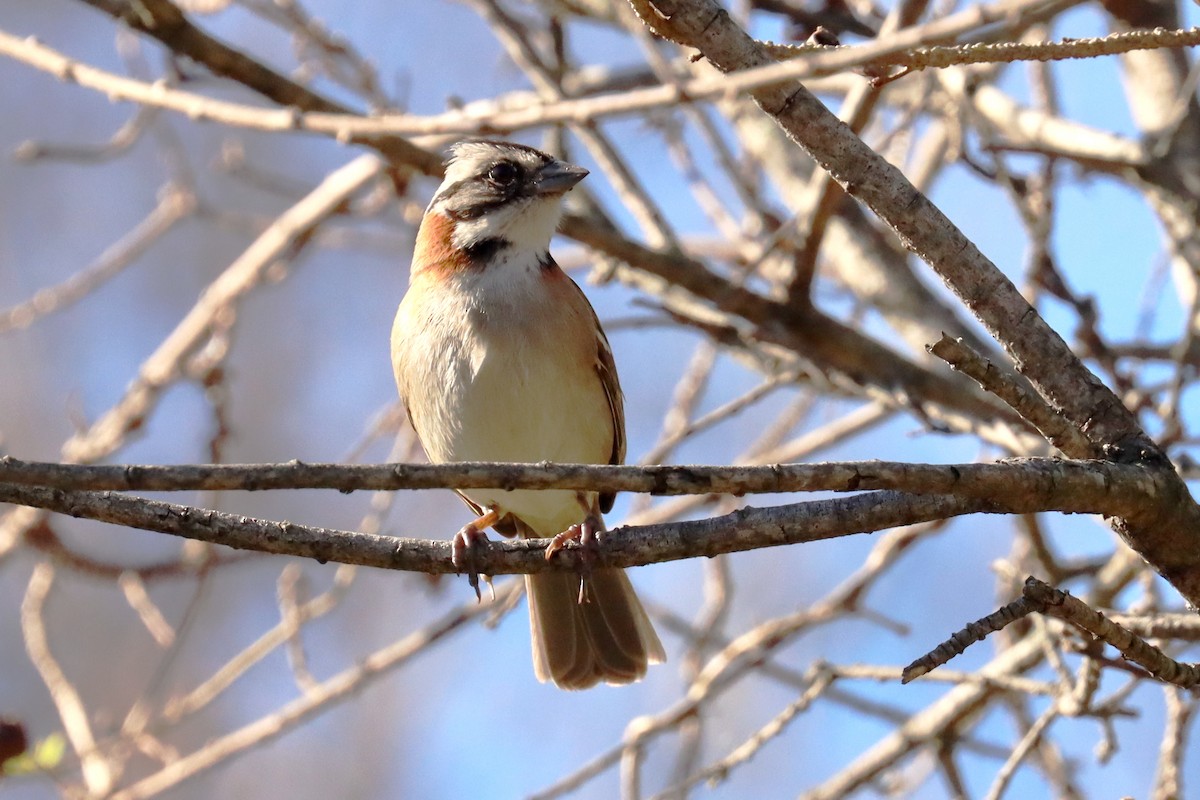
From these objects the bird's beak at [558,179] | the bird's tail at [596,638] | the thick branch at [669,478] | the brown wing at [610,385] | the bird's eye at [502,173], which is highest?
the bird's eye at [502,173]

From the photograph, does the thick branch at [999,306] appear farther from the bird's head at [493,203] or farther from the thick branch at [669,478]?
the bird's head at [493,203]

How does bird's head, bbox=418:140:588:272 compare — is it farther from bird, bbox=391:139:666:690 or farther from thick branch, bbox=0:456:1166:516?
thick branch, bbox=0:456:1166:516

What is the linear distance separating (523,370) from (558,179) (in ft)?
2.77

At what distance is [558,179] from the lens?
547 cm

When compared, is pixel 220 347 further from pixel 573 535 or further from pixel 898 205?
pixel 898 205

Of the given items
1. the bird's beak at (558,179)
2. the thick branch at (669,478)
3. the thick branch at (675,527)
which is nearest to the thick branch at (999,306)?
the thick branch at (669,478)

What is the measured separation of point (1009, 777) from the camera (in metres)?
3.80

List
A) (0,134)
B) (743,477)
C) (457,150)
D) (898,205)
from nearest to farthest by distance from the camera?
(743,477), (898,205), (457,150), (0,134)

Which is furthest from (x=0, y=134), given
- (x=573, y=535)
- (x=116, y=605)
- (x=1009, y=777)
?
(x=1009, y=777)

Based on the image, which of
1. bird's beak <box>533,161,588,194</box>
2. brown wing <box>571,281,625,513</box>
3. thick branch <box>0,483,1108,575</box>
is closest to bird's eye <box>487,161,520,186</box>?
bird's beak <box>533,161,588,194</box>

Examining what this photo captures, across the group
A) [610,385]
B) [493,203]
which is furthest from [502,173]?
[610,385]

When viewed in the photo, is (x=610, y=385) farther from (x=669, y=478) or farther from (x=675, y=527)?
(x=669, y=478)

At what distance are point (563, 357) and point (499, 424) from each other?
0.35 metres

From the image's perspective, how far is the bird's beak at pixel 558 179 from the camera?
5.44 metres
